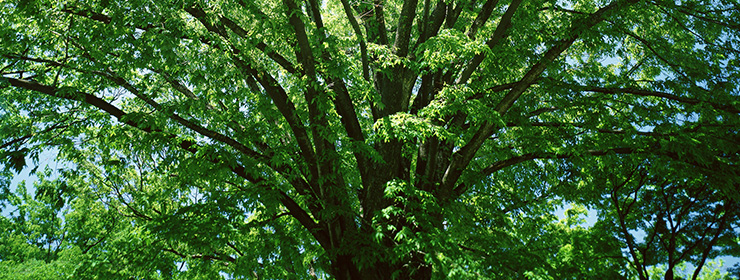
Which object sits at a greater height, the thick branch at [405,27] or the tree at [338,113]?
the thick branch at [405,27]

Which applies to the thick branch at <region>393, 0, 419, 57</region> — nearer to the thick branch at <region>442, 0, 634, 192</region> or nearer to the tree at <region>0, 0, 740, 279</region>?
the tree at <region>0, 0, 740, 279</region>

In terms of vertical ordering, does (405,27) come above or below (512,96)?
above

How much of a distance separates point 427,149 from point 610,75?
3419mm

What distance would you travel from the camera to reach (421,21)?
8023 mm

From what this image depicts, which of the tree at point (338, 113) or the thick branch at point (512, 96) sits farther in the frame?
the thick branch at point (512, 96)

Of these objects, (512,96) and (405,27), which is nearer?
(512,96)

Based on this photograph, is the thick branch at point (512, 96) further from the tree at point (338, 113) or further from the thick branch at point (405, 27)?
the thick branch at point (405, 27)

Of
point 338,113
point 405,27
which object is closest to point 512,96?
point 405,27

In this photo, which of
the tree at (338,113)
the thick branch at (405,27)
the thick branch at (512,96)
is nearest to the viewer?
the tree at (338,113)

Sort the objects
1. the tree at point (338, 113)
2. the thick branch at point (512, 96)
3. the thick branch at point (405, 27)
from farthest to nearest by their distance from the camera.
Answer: the thick branch at point (405, 27)
the thick branch at point (512, 96)
the tree at point (338, 113)

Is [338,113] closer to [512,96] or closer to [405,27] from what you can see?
[405,27]

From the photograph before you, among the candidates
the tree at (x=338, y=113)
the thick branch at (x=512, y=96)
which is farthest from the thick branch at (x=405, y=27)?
the thick branch at (x=512, y=96)

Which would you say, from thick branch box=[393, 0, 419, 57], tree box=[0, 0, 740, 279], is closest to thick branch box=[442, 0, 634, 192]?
tree box=[0, 0, 740, 279]

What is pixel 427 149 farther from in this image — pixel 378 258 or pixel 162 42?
pixel 162 42
